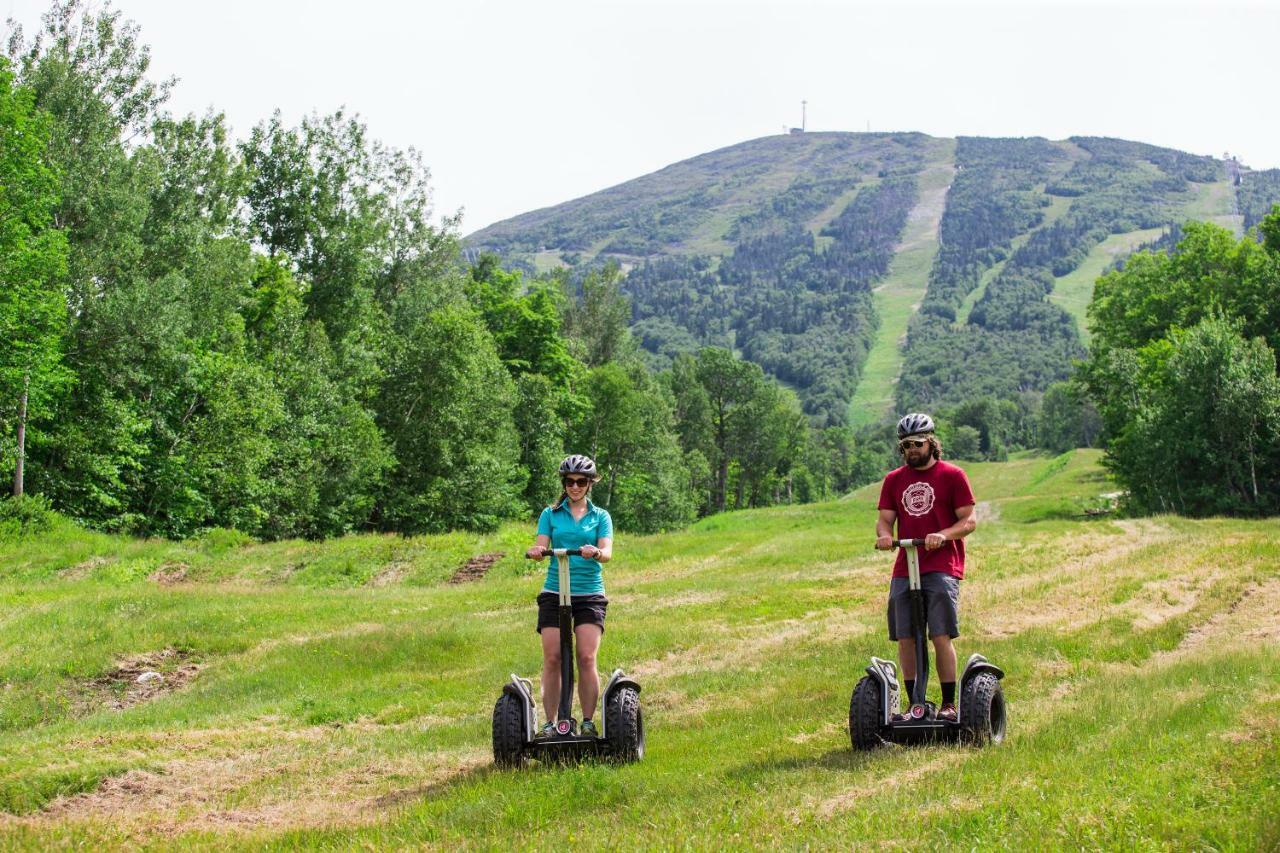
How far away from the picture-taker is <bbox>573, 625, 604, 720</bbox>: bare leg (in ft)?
34.0

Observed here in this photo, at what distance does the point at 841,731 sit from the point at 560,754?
332 cm

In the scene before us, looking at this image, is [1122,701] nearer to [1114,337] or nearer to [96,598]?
[96,598]

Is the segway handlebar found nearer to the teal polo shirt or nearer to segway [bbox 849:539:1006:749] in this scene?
the teal polo shirt

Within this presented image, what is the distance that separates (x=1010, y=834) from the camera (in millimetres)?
6648

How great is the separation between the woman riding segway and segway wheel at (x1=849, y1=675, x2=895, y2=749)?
2.47 m

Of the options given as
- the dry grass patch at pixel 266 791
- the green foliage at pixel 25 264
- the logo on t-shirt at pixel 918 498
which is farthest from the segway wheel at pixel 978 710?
the green foliage at pixel 25 264

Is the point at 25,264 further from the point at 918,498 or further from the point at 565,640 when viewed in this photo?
the point at 918,498

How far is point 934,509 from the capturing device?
1020cm

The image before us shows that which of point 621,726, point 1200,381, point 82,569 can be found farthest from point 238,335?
point 1200,381

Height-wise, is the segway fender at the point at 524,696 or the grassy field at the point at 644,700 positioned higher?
the segway fender at the point at 524,696

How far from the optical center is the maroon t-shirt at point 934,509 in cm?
1013

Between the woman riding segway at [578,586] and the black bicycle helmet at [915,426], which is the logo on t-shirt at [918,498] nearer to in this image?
the black bicycle helmet at [915,426]

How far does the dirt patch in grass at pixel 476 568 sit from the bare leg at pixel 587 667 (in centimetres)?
2415

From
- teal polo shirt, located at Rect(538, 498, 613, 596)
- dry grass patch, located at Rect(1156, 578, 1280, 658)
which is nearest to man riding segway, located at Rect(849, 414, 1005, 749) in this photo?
teal polo shirt, located at Rect(538, 498, 613, 596)
